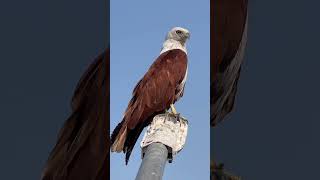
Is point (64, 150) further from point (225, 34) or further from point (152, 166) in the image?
point (152, 166)

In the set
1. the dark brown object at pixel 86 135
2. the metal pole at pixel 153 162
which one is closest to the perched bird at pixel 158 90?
the metal pole at pixel 153 162

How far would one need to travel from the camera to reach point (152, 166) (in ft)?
9.37

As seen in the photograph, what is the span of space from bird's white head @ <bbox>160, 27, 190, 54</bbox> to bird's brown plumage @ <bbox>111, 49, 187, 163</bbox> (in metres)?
0.05

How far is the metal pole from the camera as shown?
110 inches

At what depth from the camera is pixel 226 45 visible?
518 centimetres

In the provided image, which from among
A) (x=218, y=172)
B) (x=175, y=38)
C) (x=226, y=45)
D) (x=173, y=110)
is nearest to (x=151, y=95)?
(x=173, y=110)

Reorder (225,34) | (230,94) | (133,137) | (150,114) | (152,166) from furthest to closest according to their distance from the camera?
(230,94) < (225,34) < (150,114) < (133,137) < (152,166)

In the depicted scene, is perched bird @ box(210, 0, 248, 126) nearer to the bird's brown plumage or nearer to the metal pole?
the bird's brown plumage

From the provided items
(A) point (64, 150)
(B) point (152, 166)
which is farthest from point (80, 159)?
(B) point (152, 166)

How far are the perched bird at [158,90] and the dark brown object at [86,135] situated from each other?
145 centimetres

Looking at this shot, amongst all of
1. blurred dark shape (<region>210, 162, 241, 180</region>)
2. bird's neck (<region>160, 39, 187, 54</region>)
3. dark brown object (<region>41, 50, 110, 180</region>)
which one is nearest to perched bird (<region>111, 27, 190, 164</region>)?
bird's neck (<region>160, 39, 187, 54</region>)

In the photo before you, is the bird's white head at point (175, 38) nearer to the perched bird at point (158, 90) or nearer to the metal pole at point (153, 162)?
the perched bird at point (158, 90)

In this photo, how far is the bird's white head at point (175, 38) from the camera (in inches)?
134

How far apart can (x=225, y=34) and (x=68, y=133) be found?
1.51 meters
